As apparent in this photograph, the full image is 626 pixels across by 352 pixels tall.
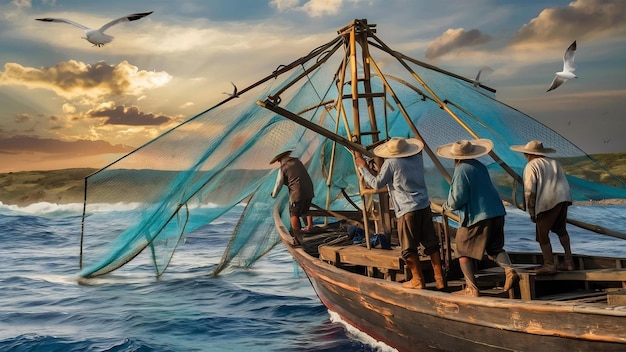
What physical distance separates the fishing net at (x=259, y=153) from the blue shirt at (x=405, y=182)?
2.10 m

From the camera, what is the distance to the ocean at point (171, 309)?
7992mm

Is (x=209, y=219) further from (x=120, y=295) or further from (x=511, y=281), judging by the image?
(x=511, y=281)

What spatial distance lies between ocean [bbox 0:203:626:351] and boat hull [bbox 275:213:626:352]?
2.13 feet

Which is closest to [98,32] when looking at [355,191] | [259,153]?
[259,153]

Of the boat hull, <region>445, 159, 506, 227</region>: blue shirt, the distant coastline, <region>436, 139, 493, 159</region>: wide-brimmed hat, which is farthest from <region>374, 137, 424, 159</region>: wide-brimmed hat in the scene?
the distant coastline

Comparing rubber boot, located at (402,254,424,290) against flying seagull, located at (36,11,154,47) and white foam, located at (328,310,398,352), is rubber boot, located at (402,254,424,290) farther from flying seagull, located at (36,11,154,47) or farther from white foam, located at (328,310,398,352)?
flying seagull, located at (36,11,154,47)

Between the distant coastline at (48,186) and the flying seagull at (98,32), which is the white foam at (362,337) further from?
the distant coastline at (48,186)

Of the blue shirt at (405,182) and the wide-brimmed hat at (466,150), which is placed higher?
the wide-brimmed hat at (466,150)

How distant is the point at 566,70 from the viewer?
32.7ft

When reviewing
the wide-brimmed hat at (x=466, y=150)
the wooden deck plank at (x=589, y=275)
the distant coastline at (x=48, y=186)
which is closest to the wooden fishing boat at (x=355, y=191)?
the wooden deck plank at (x=589, y=275)

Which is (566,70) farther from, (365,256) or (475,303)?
(475,303)

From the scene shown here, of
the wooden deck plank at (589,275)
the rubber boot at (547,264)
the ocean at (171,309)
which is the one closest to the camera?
the wooden deck plank at (589,275)

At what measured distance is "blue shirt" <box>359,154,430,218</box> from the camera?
566 centimetres

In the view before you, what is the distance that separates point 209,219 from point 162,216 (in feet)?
3.44
